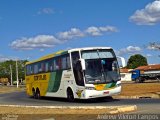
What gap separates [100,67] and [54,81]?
6.06 meters

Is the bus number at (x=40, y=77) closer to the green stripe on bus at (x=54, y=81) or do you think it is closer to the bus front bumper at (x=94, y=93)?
the green stripe on bus at (x=54, y=81)

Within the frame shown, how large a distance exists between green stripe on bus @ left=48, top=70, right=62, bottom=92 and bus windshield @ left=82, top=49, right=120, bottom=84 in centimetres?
393

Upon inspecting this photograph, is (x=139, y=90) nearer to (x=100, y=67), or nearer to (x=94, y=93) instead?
(x=100, y=67)

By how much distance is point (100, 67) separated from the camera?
82.0 ft

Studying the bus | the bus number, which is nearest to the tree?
the bus number

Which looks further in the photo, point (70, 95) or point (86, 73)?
point (70, 95)

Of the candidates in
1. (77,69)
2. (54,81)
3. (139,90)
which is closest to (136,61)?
(139,90)

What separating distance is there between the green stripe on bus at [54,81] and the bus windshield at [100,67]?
3.93m

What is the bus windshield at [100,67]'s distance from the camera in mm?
24828

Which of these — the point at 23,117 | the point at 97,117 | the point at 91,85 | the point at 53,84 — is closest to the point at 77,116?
the point at 97,117

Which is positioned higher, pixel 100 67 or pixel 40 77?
pixel 100 67

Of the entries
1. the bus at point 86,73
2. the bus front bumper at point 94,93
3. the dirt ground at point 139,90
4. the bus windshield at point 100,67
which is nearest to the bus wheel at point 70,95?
the bus at point 86,73

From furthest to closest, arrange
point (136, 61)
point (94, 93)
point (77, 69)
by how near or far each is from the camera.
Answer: point (136, 61)
point (77, 69)
point (94, 93)

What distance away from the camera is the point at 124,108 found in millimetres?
17188
